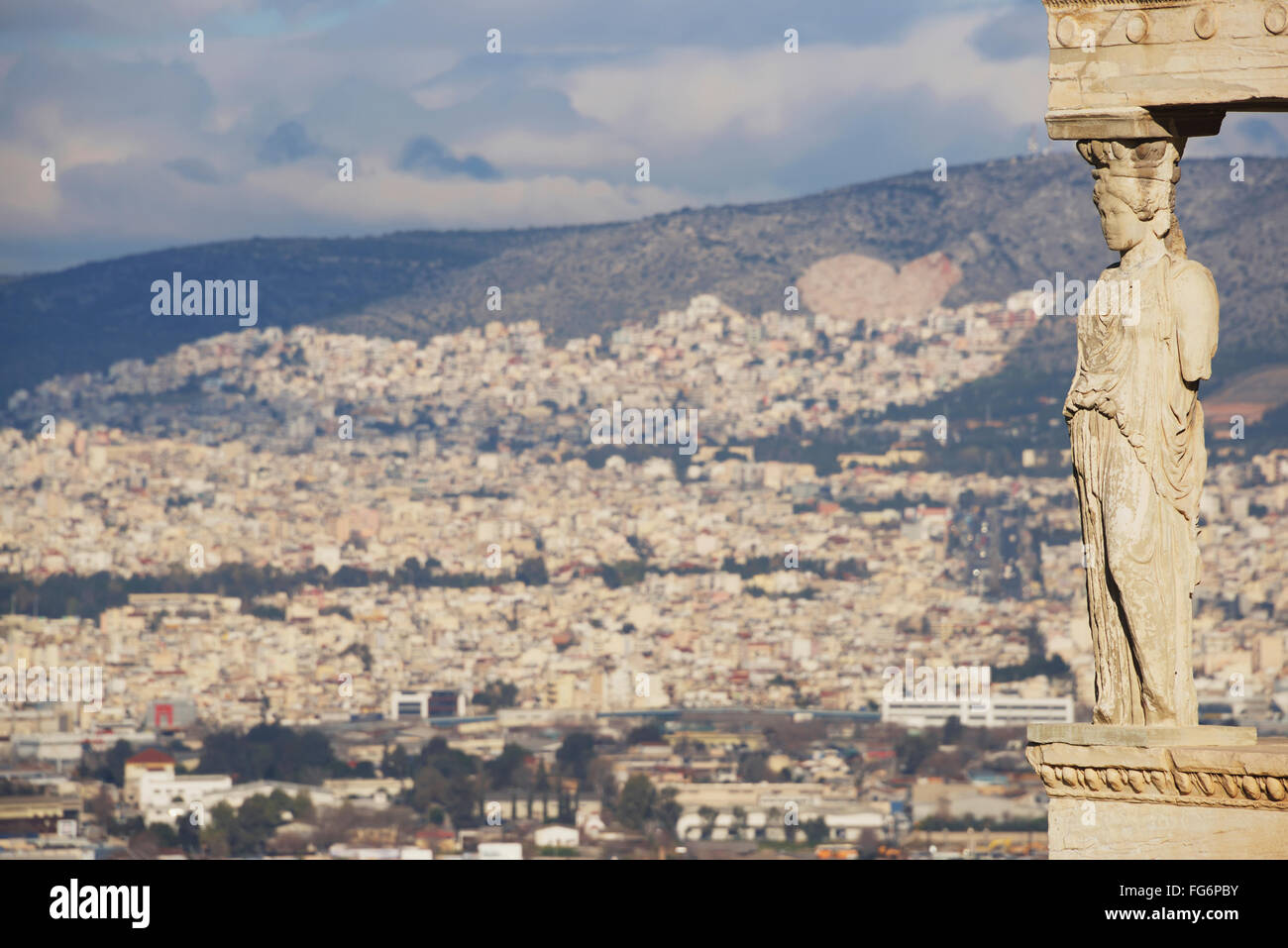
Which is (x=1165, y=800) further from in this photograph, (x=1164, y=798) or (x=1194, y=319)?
(x=1194, y=319)

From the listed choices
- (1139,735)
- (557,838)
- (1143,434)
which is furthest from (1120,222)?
(557,838)

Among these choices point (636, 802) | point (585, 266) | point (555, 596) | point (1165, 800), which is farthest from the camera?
point (585, 266)

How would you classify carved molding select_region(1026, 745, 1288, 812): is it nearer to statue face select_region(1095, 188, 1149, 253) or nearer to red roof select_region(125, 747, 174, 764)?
statue face select_region(1095, 188, 1149, 253)

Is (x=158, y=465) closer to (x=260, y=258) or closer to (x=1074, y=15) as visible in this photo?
(x=260, y=258)

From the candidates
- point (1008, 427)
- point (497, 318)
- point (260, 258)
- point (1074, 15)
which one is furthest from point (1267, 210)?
point (1074, 15)

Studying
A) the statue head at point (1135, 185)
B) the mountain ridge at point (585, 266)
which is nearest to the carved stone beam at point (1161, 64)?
the statue head at point (1135, 185)

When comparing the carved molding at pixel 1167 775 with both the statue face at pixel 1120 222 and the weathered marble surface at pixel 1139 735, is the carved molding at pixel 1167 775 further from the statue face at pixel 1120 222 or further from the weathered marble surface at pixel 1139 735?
the statue face at pixel 1120 222

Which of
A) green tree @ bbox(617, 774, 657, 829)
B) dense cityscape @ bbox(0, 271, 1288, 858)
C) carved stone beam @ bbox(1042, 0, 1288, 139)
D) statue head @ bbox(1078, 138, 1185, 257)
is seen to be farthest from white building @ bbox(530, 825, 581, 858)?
carved stone beam @ bbox(1042, 0, 1288, 139)
